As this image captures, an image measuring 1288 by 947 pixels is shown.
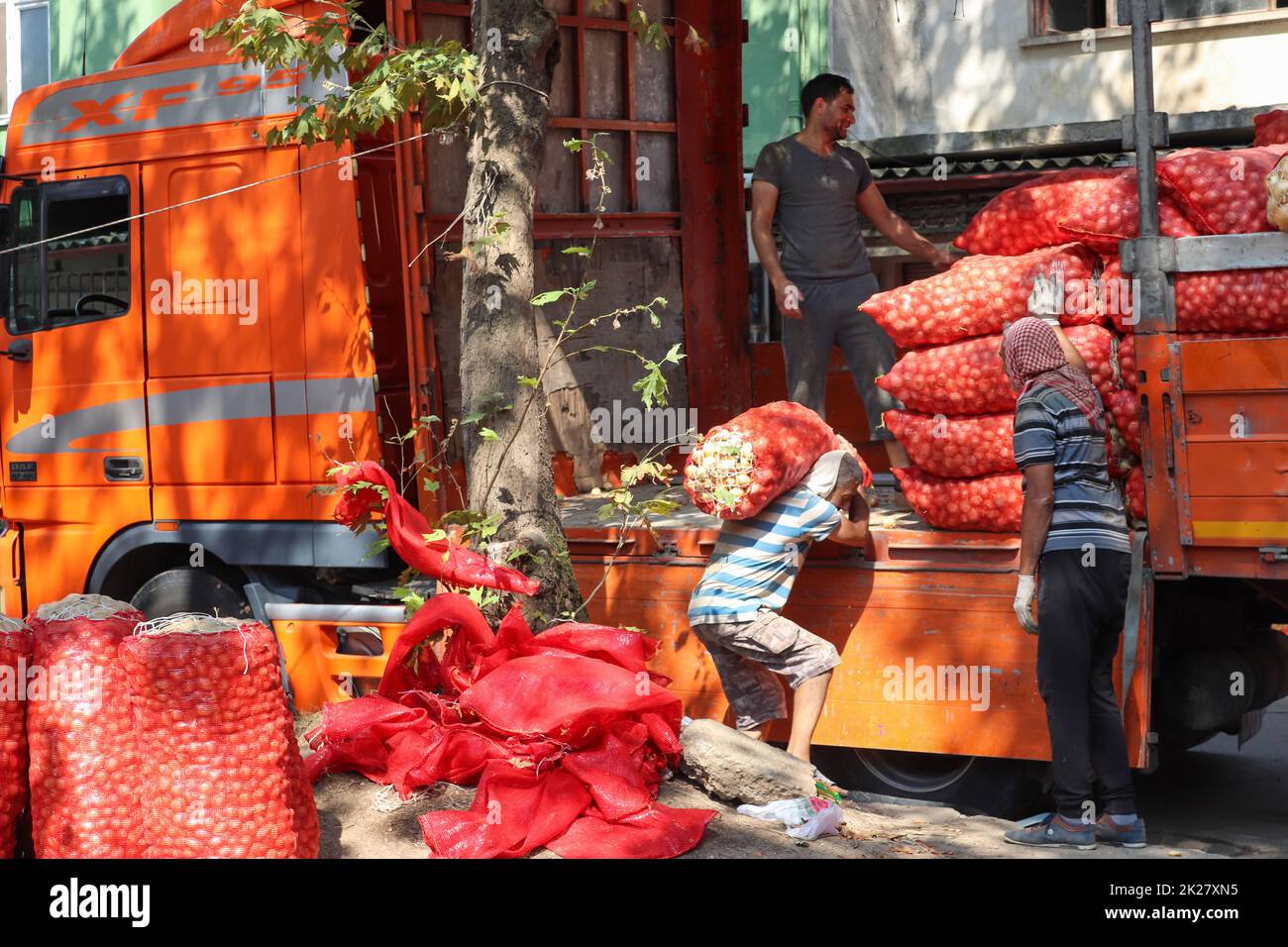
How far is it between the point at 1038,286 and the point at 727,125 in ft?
9.27

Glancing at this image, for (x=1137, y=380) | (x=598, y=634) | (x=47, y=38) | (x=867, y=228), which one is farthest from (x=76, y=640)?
(x=47, y=38)

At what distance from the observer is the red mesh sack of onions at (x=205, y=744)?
4051 mm

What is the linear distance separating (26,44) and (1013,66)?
37.1 ft

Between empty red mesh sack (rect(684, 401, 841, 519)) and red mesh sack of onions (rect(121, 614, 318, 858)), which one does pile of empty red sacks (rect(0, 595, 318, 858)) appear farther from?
empty red mesh sack (rect(684, 401, 841, 519))

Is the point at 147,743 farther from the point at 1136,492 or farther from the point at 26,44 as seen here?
the point at 26,44

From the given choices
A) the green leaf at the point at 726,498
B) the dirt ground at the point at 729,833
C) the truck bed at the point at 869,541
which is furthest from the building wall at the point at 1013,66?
the dirt ground at the point at 729,833

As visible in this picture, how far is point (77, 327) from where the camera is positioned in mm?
7035

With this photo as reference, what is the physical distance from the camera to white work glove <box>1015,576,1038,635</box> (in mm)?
4977

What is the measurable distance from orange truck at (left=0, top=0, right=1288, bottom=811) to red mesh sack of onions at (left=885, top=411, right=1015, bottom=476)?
0.28m

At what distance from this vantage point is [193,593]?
22.5 feet

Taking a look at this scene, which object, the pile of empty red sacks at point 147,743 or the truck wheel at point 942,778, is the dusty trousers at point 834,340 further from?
the pile of empty red sacks at point 147,743

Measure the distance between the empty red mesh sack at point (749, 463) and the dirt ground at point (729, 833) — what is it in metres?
0.99

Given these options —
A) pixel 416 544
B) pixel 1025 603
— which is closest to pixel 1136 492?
pixel 1025 603

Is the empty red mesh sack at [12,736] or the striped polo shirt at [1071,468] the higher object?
the striped polo shirt at [1071,468]
